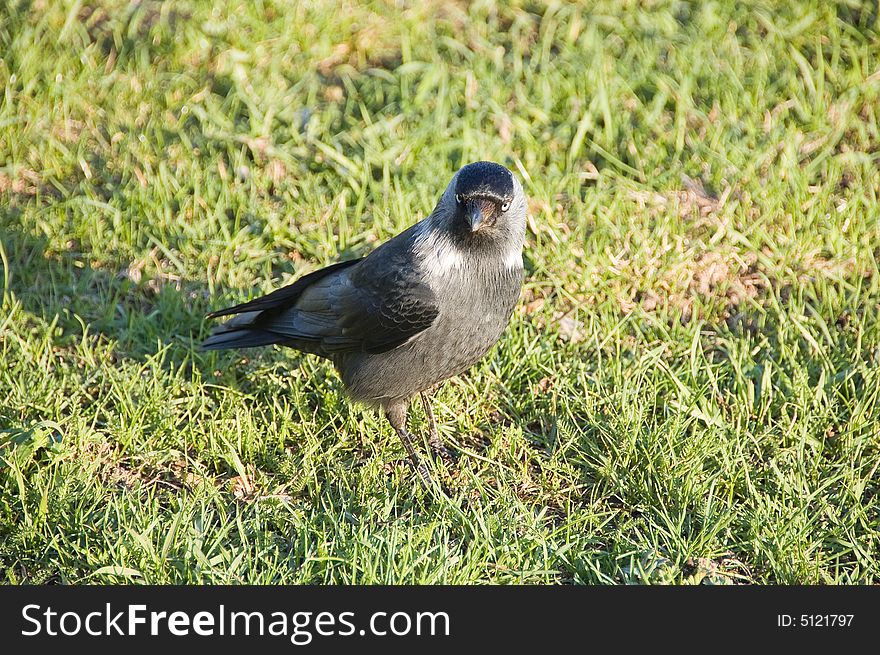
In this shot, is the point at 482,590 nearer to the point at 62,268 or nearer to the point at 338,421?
the point at 338,421

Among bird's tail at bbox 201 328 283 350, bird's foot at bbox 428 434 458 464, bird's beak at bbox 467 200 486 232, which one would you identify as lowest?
bird's foot at bbox 428 434 458 464

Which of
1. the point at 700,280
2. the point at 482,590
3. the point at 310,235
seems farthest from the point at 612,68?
A: the point at 482,590

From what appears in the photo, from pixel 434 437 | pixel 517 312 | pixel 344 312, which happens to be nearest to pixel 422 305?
pixel 344 312

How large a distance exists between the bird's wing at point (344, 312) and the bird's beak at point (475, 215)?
37cm

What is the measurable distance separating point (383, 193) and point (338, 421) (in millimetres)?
1721

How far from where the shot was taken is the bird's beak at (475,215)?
12.9 ft

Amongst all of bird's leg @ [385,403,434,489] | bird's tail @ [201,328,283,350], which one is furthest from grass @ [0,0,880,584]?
bird's tail @ [201,328,283,350]

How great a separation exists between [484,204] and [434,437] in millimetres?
1246

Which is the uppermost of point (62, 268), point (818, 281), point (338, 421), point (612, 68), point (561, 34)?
point (561, 34)

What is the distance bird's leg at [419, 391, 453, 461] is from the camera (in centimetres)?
455

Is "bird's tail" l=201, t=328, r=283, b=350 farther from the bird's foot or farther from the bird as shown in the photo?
the bird's foot

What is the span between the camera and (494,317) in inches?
165

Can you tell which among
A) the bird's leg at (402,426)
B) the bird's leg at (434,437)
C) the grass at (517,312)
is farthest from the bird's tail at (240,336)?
the bird's leg at (434,437)

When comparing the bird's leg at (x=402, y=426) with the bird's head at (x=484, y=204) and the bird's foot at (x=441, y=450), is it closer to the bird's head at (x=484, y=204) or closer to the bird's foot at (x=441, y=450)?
the bird's foot at (x=441, y=450)
